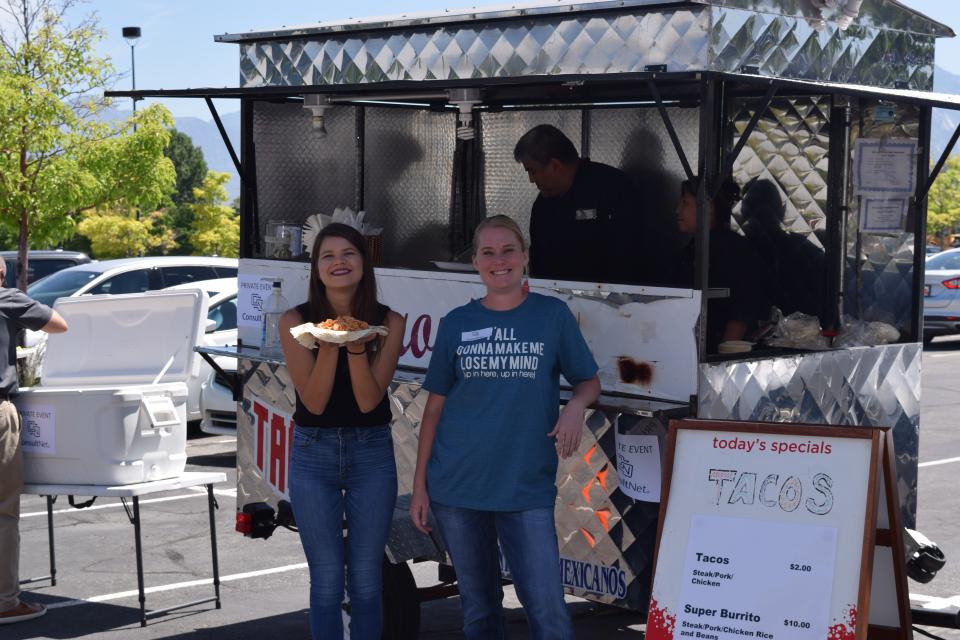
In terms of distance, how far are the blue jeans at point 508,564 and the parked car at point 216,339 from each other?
647 centimetres

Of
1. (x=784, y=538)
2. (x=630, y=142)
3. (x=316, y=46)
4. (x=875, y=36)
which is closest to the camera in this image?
(x=784, y=538)

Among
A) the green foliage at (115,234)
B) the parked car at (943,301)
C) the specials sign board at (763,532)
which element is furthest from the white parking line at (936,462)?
the green foliage at (115,234)

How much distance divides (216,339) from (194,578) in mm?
4455

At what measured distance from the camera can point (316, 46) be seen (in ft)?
20.4

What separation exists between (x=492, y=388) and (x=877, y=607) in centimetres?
154

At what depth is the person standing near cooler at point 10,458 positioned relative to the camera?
20.4 ft

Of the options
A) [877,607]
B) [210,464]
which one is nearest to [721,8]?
[877,607]

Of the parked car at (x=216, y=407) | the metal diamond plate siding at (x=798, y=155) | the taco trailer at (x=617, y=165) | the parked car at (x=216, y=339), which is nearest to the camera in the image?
the taco trailer at (x=617, y=165)

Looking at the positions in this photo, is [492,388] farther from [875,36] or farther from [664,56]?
[875,36]

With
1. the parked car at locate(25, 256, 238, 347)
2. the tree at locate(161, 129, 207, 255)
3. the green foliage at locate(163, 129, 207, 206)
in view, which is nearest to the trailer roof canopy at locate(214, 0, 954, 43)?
the parked car at locate(25, 256, 238, 347)

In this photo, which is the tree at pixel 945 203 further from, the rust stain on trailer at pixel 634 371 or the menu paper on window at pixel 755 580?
the menu paper on window at pixel 755 580

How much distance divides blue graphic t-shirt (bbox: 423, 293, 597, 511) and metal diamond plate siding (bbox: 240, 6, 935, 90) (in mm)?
1151

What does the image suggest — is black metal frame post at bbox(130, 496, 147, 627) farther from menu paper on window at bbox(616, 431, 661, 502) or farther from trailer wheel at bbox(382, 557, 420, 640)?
menu paper on window at bbox(616, 431, 661, 502)

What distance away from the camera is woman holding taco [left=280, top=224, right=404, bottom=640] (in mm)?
4543
